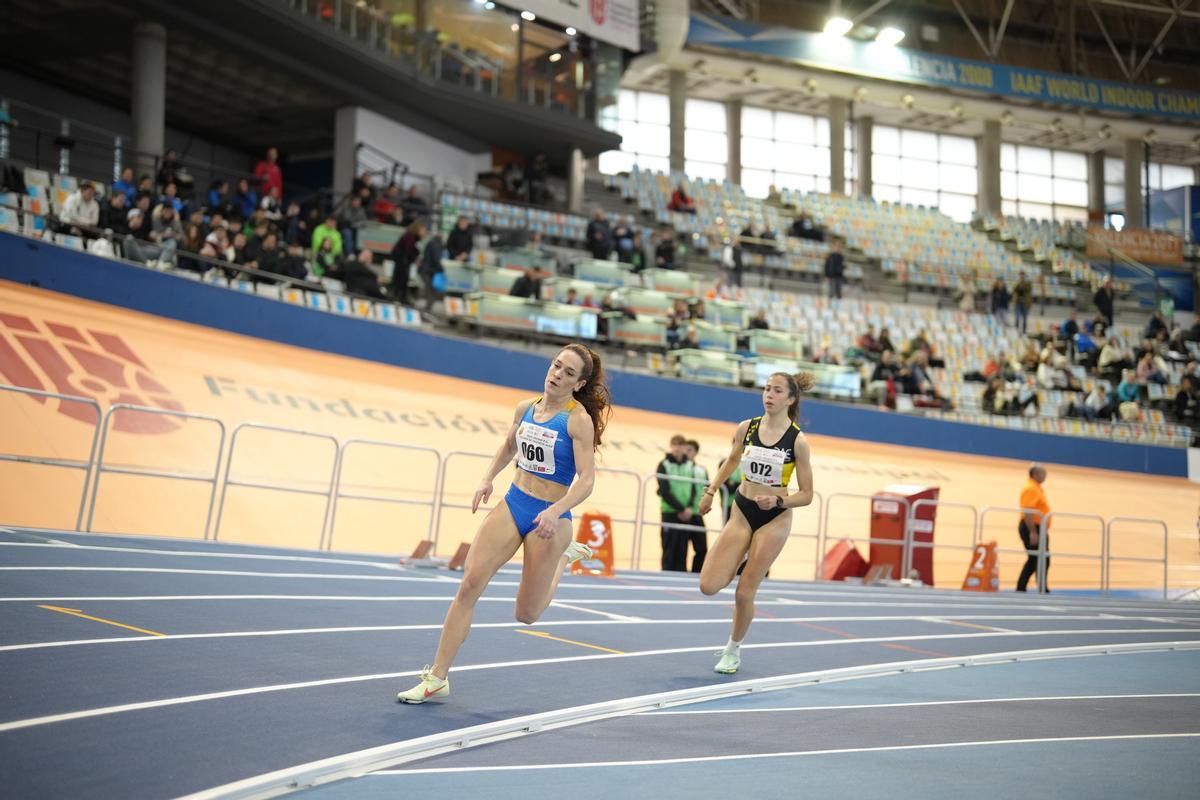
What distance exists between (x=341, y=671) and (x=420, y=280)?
1725 cm

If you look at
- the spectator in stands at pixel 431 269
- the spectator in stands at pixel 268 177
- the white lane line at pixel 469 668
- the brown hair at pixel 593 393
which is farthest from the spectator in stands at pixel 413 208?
the brown hair at pixel 593 393

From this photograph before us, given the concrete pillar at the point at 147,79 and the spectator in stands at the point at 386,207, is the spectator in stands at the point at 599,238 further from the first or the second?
the concrete pillar at the point at 147,79

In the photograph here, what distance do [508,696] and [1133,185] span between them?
49398 millimetres

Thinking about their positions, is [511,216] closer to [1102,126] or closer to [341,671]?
[341,671]

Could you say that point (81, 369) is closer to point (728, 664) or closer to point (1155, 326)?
point (728, 664)

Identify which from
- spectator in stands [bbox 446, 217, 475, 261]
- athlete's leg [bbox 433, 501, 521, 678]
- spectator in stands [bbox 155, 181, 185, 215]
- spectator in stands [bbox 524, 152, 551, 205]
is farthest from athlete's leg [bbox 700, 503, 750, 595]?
spectator in stands [bbox 524, 152, 551, 205]

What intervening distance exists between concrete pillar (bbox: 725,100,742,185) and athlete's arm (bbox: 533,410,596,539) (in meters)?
42.2

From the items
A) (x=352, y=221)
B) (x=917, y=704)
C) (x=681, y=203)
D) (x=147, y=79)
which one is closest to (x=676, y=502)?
(x=917, y=704)

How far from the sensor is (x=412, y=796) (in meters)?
4.37

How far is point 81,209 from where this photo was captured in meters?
17.7

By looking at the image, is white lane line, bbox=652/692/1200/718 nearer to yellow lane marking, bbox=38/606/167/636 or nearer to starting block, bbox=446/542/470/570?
yellow lane marking, bbox=38/606/167/636

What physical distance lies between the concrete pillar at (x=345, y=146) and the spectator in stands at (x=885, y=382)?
507 inches

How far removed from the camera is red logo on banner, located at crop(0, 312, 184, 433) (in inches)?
531

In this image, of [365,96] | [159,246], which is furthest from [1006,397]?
[159,246]
